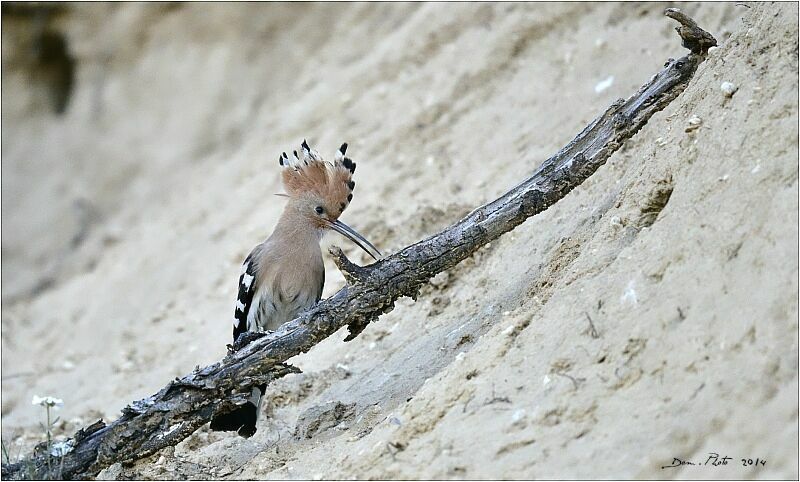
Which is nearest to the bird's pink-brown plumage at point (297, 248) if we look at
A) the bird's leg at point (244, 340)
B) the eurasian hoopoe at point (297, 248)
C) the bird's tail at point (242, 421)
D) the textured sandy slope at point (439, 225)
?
the eurasian hoopoe at point (297, 248)

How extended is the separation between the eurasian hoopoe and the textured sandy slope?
402mm

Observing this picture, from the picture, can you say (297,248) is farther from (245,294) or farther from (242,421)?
(242,421)

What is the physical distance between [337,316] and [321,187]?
4.33 feet

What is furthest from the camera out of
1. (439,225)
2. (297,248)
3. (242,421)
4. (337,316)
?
(439,225)

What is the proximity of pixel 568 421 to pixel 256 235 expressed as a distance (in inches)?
185

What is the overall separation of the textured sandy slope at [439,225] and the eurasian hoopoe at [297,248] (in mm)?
402

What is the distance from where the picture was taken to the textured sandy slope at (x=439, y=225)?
2.90m

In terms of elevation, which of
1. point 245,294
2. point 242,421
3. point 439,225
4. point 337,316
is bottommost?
point 242,421

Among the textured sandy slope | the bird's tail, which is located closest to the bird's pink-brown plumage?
the textured sandy slope

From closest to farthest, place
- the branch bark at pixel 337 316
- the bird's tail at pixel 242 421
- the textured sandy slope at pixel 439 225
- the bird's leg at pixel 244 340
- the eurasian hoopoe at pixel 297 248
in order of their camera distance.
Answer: the textured sandy slope at pixel 439 225, the branch bark at pixel 337 316, the bird's leg at pixel 244 340, the bird's tail at pixel 242 421, the eurasian hoopoe at pixel 297 248

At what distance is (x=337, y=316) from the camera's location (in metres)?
3.82

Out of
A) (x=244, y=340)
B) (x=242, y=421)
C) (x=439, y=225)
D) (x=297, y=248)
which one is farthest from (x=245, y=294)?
(x=439, y=225)

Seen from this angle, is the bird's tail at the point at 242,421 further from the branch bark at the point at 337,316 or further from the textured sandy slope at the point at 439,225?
the branch bark at the point at 337,316

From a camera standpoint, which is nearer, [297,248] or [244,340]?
[244,340]
